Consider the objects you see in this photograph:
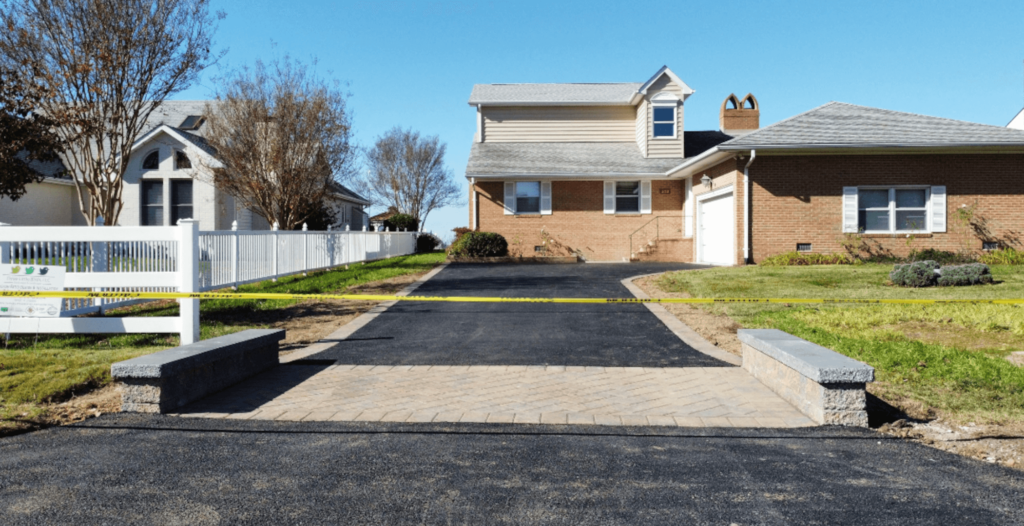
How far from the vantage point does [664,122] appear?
2725 cm

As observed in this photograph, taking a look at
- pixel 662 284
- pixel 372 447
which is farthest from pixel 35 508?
pixel 662 284

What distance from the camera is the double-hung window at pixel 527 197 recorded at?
2620cm

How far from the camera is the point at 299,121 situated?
1981cm

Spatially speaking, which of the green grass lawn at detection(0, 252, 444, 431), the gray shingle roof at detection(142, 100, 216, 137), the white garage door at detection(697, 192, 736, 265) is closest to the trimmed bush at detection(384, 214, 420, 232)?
the gray shingle roof at detection(142, 100, 216, 137)

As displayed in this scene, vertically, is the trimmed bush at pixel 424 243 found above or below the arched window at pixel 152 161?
below

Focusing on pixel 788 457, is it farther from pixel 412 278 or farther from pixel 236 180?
pixel 236 180

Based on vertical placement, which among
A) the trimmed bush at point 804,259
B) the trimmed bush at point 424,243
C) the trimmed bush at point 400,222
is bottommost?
the trimmed bush at point 804,259

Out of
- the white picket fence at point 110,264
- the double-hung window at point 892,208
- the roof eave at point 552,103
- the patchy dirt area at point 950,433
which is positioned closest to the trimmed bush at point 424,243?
the roof eave at point 552,103

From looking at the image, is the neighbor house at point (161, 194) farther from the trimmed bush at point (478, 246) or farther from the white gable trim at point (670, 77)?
the white gable trim at point (670, 77)

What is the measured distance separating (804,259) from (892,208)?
3332 millimetres

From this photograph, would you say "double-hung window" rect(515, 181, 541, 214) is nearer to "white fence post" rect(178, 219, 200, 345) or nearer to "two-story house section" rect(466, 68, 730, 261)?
"two-story house section" rect(466, 68, 730, 261)

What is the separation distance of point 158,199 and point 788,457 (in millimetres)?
26115

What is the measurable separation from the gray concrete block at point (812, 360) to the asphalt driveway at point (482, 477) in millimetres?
387

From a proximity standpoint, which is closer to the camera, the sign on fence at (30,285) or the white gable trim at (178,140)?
the sign on fence at (30,285)
